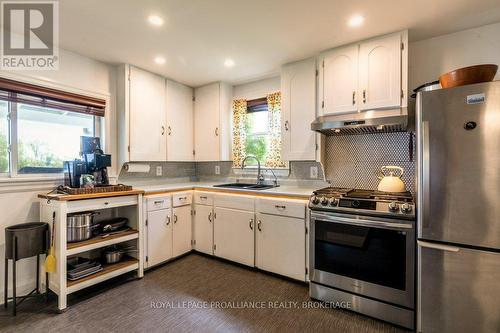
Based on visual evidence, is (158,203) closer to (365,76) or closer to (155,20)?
(155,20)

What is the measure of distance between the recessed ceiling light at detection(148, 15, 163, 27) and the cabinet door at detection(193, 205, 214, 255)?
2.01 meters

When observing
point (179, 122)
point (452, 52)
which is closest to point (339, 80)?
point (452, 52)

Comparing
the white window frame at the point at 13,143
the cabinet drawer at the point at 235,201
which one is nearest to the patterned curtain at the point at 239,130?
the cabinet drawer at the point at 235,201

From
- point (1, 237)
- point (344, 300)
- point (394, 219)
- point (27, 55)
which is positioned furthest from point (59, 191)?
point (394, 219)

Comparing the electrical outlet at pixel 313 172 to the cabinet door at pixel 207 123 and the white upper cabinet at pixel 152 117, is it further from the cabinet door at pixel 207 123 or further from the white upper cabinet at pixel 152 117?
the white upper cabinet at pixel 152 117

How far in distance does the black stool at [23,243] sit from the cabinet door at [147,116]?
3.72ft

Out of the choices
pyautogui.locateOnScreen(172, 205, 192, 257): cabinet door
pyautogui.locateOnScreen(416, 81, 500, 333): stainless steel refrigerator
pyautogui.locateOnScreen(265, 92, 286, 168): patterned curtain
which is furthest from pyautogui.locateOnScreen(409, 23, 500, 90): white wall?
pyautogui.locateOnScreen(172, 205, 192, 257): cabinet door

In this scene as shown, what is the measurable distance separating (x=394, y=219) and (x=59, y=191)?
2.95m

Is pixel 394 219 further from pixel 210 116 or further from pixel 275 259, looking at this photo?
pixel 210 116

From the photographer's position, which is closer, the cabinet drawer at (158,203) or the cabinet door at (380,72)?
the cabinet door at (380,72)

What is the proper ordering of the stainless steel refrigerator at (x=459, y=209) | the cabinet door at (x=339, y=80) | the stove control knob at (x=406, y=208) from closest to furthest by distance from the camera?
1. the stainless steel refrigerator at (x=459, y=209)
2. the stove control knob at (x=406, y=208)
3. the cabinet door at (x=339, y=80)

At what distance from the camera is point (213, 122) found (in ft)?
11.5

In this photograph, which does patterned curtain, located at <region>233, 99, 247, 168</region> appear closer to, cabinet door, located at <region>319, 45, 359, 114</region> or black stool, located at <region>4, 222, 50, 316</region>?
cabinet door, located at <region>319, 45, 359, 114</region>

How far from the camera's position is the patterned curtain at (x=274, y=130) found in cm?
322
